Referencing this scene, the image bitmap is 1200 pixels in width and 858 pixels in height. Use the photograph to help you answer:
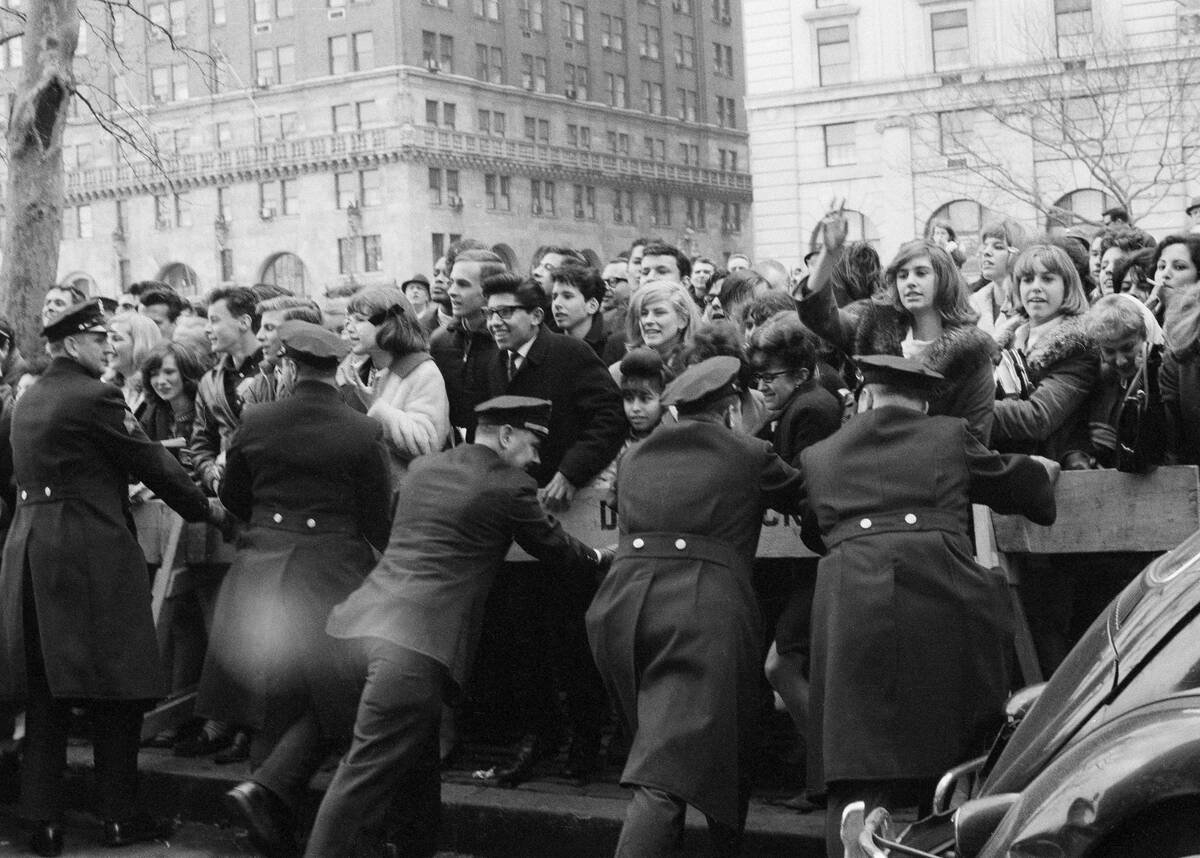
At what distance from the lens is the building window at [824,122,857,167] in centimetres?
5331

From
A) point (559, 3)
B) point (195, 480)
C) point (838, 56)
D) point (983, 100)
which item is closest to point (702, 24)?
point (559, 3)

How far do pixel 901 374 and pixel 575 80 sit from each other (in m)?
97.8

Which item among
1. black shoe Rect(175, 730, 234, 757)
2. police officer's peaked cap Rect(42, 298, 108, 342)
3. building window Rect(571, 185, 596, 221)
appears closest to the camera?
police officer's peaked cap Rect(42, 298, 108, 342)

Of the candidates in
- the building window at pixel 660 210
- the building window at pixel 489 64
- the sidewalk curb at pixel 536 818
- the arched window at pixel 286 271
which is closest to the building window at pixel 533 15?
the building window at pixel 489 64

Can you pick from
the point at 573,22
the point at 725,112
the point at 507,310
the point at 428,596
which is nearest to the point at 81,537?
the point at 428,596

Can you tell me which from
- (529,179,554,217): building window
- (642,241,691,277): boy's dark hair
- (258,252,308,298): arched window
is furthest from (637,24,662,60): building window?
(642,241,691,277): boy's dark hair

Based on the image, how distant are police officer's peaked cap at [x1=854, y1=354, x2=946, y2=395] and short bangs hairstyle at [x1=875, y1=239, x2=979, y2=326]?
1.01 metres

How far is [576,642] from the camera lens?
8.12 meters

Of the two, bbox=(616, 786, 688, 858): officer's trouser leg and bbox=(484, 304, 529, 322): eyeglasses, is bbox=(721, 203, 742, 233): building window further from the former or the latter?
bbox=(616, 786, 688, 858): officer's trouser leg

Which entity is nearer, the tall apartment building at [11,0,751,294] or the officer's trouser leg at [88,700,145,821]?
the officer's trouser leg at [88,700,145,821]

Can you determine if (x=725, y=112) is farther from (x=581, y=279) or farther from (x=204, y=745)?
(x=204, y=745)

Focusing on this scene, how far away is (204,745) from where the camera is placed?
9.04 m

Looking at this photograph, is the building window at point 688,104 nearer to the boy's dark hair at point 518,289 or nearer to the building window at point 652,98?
the building window at point 652,98

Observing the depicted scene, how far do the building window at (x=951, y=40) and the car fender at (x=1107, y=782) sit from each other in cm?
4958
